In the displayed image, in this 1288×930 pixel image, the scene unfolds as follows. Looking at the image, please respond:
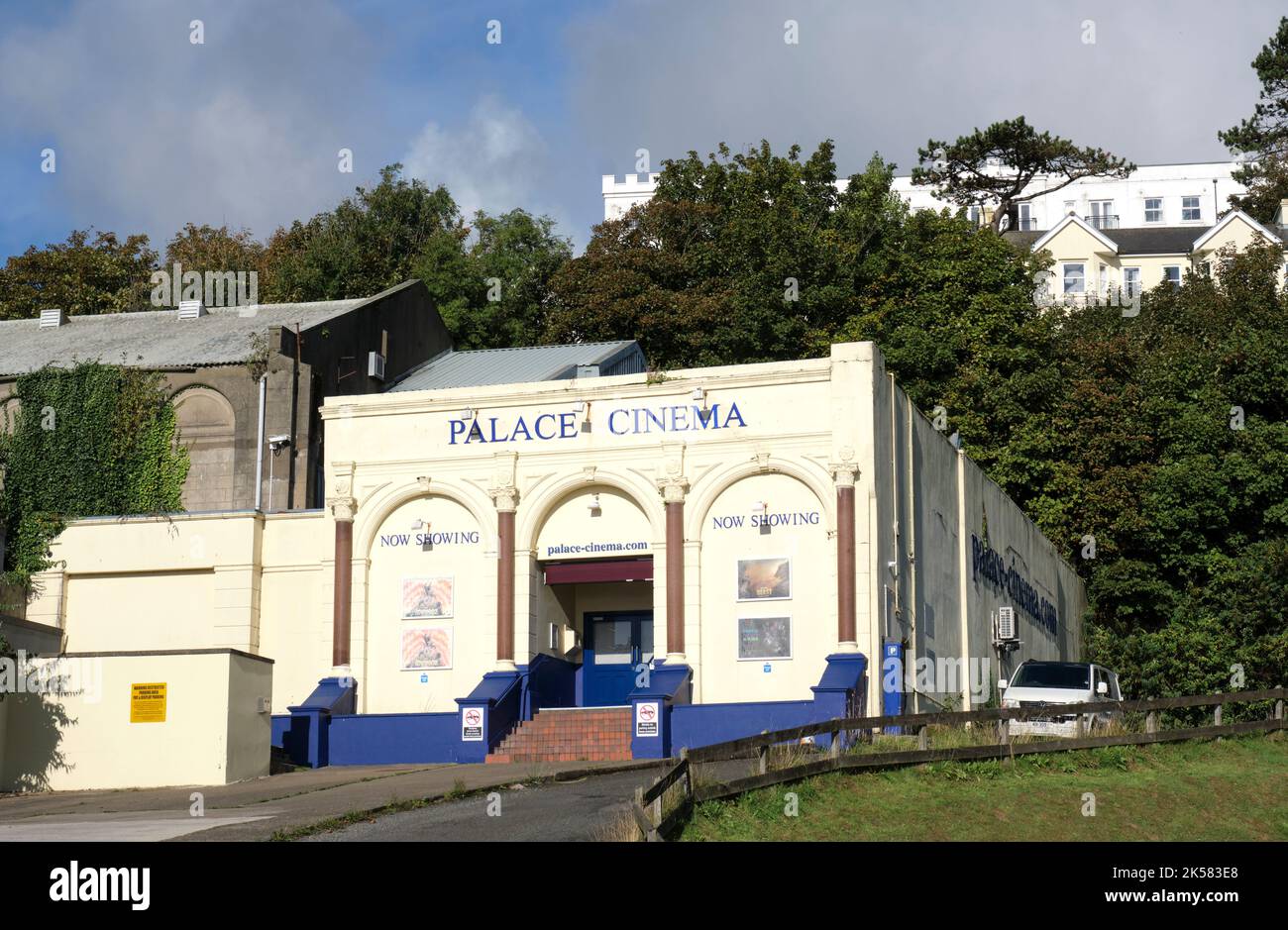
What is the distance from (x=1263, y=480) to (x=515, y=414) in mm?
22549

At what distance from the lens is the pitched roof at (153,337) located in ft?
133

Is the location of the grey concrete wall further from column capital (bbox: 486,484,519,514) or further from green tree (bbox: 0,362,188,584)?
green tree (bbox: 0,362,188,584)

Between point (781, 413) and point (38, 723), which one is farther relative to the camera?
point (781, 413)

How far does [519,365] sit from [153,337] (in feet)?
31.3

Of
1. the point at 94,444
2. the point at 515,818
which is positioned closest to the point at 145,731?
the point at 515,818

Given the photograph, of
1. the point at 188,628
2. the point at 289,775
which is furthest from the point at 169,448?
the point at 289,775

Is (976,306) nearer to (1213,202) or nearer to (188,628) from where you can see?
(188,628)

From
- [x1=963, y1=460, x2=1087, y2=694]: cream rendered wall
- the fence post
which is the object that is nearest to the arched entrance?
[x1=963, y1=460, x2=1087, y2=694]: cream rendered wall

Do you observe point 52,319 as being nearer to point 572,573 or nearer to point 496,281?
point 496,281

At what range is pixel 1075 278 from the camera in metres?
82.6

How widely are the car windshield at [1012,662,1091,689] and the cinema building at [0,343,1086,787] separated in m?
1.97

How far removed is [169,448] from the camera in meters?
39.5
